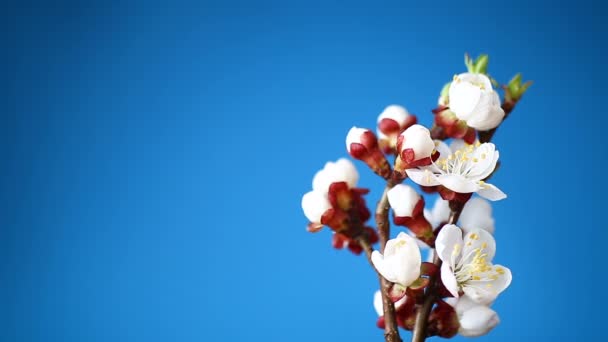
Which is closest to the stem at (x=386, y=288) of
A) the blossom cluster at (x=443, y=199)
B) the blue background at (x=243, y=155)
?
the blossom cluster at (x=443, y=199)

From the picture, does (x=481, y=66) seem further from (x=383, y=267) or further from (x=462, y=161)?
(x=383, y=267)

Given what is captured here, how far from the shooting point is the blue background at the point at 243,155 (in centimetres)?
165

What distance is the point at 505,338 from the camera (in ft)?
5.30

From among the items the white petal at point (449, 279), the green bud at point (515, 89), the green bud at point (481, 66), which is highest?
the green bud at point (481, 66)

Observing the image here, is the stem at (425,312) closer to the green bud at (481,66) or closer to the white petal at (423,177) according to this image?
the white petal at (423,177)

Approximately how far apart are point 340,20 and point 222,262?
721mm

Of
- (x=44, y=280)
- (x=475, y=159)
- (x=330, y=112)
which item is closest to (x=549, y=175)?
(x=330, y=112)

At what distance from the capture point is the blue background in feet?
5.42

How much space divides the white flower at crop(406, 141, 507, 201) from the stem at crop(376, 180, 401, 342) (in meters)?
0.06

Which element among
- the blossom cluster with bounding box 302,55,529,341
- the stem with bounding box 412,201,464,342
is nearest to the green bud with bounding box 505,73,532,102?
the blossom cluster with bounding box 302,55,529,341

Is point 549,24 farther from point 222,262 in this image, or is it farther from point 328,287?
point 222,262

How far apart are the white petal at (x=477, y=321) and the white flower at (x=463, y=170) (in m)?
0.12

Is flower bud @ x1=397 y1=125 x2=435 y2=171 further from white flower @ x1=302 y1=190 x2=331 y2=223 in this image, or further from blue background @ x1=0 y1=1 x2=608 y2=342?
blue background @ x1=0 y1=1 x2=608 y2=342

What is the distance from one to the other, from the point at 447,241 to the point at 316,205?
0.47 ft
